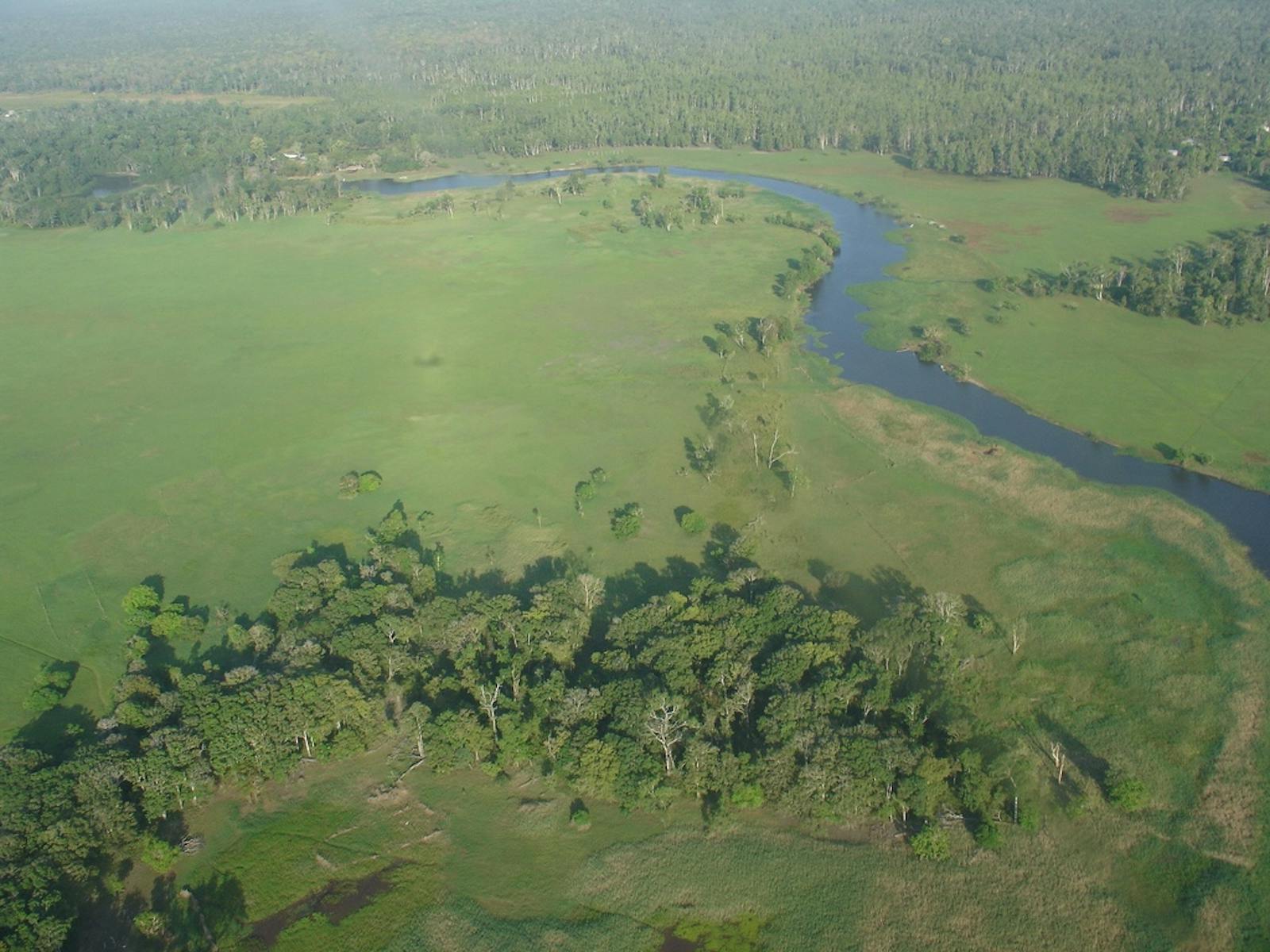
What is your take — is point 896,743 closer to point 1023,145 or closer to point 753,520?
point 753,520

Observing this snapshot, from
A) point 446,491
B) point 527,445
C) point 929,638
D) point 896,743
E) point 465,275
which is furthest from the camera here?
point 465,275

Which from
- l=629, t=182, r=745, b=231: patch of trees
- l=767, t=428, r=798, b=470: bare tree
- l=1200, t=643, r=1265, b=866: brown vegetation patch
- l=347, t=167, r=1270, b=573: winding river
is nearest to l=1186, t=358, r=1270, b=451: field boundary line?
l=347, t=167, r=1270, b=573: winding river

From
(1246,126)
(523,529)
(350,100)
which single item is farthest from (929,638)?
(350,100)

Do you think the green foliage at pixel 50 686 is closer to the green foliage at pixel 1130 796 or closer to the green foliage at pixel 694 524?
the green foliage at pixel 694 524

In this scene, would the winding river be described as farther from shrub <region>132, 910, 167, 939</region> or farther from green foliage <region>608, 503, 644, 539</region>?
shrub <region>132, 910, 167, 939</region>

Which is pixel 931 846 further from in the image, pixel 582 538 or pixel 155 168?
pixel 155 168

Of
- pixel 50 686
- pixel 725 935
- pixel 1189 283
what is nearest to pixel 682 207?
pixel 1189 283
